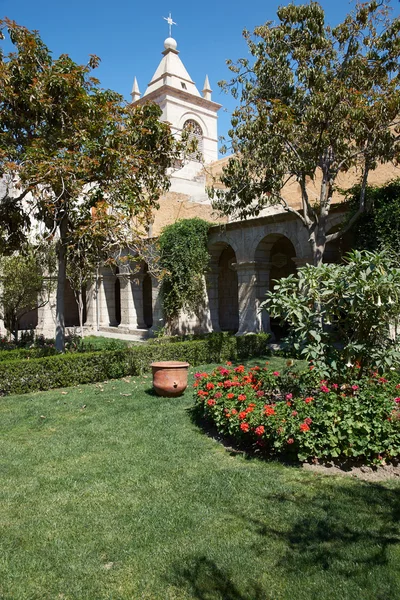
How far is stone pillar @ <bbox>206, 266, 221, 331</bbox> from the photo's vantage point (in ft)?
54.1

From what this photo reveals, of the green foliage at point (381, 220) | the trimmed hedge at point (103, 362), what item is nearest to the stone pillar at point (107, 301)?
the trimmed hedge at point (103, 362)

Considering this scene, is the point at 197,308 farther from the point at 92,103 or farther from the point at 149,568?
the point at 149,568

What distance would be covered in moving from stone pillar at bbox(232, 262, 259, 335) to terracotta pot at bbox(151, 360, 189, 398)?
6961 mm

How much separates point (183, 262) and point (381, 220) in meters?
7.07

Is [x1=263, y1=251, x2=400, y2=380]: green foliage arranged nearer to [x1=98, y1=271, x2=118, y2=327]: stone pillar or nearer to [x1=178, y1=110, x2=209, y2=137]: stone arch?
[x1=98, y1=271, x2=118, y2=327]: stone pillar

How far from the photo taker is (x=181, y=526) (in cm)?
327

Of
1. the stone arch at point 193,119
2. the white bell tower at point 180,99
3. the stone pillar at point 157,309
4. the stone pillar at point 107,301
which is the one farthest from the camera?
the stone arch at point 193,119

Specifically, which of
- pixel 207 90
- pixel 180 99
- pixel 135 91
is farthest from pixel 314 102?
pixel 135 91

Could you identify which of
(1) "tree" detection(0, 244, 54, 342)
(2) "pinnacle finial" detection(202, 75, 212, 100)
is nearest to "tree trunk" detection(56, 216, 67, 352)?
(1) "tree" detection(0, 244, 54, 342)

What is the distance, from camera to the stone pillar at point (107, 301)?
22375 mm

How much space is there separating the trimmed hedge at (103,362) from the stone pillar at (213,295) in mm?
4509

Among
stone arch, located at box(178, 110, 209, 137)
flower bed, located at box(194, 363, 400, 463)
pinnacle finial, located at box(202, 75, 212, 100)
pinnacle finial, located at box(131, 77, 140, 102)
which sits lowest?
flower bed, located at box(194, 363, 400, 463)

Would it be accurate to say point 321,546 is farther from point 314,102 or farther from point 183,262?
point 183,262

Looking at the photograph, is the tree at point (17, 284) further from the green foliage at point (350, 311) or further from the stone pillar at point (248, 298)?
the green foliage at point (350, 311)
